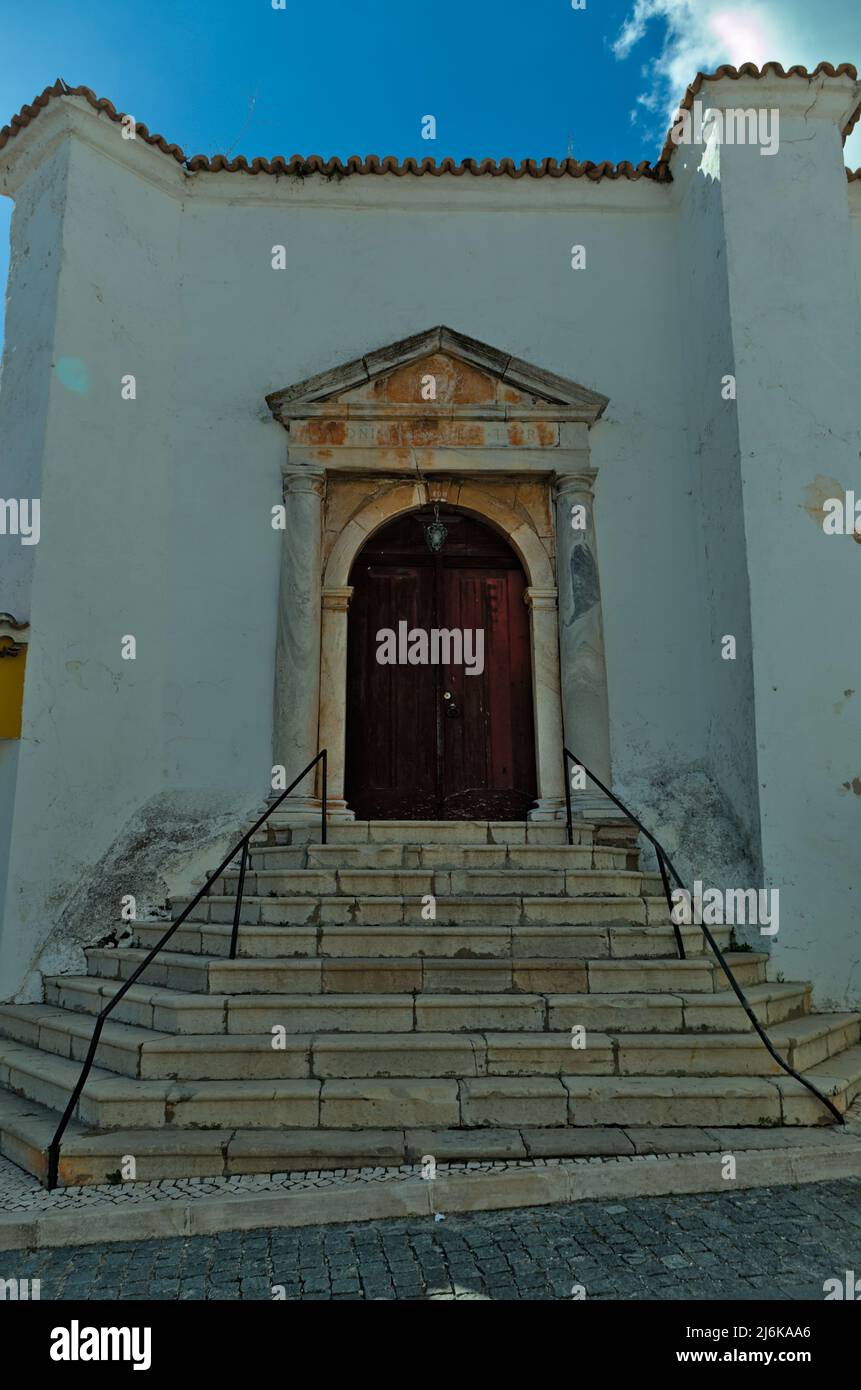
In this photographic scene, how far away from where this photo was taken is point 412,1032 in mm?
4477

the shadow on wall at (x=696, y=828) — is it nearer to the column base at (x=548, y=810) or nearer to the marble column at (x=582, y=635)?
the marble column at (x=582, y=635)

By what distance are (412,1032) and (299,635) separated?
3.50 metres

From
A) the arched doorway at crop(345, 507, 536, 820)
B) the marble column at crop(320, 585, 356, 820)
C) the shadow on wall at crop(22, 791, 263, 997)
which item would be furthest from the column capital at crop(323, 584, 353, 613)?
the shadow on wall at crop(22, 791, 263, 997)

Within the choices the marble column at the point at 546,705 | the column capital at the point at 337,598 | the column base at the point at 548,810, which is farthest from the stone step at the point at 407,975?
the column capital at the point at 337,598

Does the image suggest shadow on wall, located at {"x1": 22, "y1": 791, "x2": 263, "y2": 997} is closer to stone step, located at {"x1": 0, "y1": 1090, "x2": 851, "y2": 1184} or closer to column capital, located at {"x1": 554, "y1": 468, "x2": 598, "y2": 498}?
stone step, located at {"x1": 0, "y1": 1090, "x2": 851, "y2": 1184}

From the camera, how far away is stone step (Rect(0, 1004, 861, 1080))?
4230 millimetres

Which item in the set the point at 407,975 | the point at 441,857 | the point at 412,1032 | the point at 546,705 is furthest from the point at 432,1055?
the point at 546,705

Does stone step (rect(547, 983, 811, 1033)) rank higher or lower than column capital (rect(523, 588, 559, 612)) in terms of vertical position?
lower

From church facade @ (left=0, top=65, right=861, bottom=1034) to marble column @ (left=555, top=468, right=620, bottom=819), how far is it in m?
0.03

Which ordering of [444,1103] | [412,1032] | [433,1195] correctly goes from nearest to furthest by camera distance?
1. [433,1195]
2. [444,1103]
3. [412,1032]

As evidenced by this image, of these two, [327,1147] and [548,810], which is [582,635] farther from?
[327,1147]

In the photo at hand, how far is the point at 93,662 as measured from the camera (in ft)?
22.4
